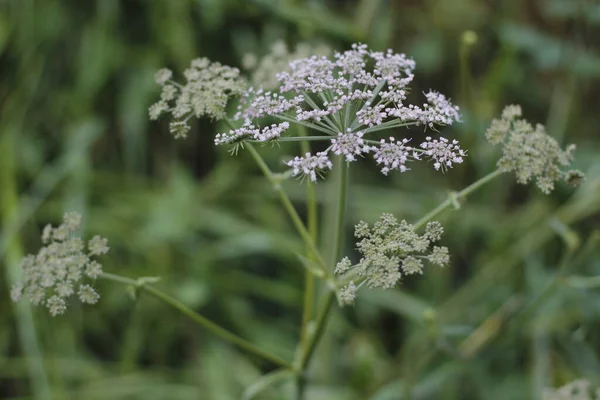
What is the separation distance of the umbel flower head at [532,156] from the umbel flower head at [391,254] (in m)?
0.11

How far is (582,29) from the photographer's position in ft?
5.33

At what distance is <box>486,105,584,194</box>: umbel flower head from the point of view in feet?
2.04

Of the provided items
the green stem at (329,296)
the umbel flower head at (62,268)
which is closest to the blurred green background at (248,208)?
the green stem at (329,296)

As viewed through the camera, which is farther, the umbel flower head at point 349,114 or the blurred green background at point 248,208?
the blurred green background at point 248,208

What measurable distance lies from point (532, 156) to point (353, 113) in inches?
6.9

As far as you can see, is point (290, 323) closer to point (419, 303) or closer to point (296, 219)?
point (419, 303)

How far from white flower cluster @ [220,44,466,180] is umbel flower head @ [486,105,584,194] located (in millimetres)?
64

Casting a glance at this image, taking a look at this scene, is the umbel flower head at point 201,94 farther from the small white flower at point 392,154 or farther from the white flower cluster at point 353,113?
the small white flower at point 392,154

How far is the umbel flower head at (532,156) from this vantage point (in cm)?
62

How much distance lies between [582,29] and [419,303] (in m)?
0.80

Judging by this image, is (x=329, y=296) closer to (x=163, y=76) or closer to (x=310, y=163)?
(x=310, y=163)

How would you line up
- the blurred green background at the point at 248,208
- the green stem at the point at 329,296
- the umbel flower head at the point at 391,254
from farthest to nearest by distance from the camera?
1. the blurred green background at the point at 248,208
2. the green stem at the point at 329,296
3. the umbel flower head at the point at 391,254

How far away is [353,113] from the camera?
0.60 meters

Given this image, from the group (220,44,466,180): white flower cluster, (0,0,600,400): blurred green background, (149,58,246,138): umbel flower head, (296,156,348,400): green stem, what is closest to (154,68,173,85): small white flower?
(149,58,246,138): umbel flower head
